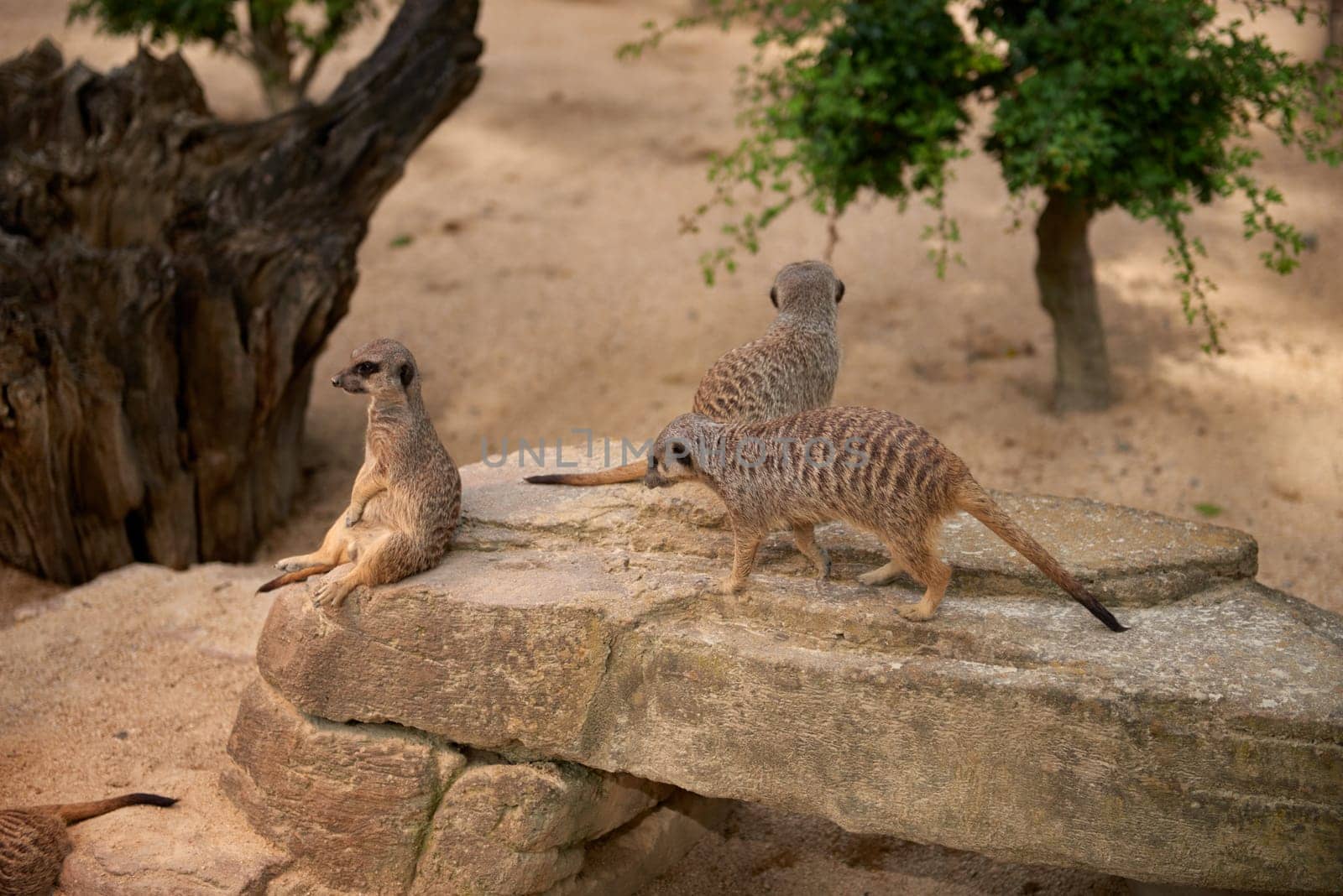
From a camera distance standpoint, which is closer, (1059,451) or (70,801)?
(70,801)

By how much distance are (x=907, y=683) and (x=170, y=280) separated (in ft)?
11.4

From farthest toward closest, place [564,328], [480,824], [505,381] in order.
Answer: [564,328], [505,381], [480,824]

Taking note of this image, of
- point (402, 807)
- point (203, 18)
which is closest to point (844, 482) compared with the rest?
point (402, 807)

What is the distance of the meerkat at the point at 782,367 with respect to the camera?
3273 mm

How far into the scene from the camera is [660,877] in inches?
147

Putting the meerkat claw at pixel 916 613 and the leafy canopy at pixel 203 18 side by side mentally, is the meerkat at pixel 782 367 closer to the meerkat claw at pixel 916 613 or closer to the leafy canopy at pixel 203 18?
the meerkat claw at pixel 916 613

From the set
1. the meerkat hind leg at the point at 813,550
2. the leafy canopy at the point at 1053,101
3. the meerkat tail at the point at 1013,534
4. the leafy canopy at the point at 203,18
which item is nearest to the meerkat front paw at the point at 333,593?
the meerkat hind leg at the point at 813,550

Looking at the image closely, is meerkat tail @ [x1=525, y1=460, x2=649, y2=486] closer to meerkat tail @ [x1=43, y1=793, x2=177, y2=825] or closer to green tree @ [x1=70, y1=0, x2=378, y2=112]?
meerkat tail @ [x1=43, y1=793, x2=177, y2=825]

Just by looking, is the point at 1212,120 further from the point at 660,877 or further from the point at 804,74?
the point at 660,877

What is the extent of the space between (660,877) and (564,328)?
4.00 metres

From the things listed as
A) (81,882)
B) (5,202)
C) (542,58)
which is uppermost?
(542,58)

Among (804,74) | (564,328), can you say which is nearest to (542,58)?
(564,328)

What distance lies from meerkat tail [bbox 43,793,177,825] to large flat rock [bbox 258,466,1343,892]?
567 millimetres

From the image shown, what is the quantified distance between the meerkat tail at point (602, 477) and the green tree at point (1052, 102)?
1839 mm
